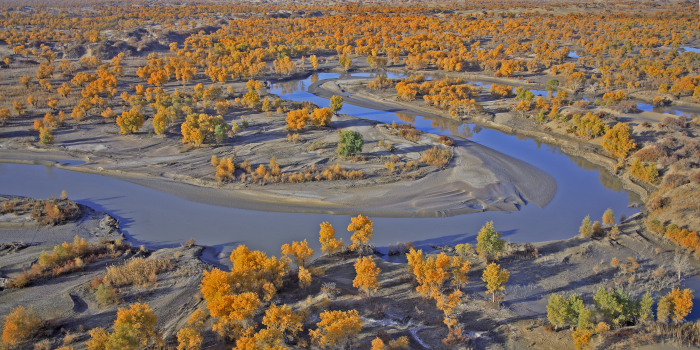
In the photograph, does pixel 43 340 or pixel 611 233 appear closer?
pixel 43 340

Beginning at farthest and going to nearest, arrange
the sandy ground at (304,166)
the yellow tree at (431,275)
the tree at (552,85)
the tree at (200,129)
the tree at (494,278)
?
1. the tree at (552,85)
2. the tree at (200,129)
3. the sandy ground at (304,166)
4. the yellow tree at (431,275)
5. the tree at (494,278)

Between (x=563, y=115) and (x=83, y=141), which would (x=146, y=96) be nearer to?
(x=83, y=141)

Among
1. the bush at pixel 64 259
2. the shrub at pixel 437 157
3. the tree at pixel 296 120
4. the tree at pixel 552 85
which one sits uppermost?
the tree at pixel 552 85

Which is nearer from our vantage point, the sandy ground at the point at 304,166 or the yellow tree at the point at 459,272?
the yellow tree at the point at 459,272

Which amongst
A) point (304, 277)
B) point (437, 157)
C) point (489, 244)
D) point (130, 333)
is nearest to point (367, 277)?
point (304, 277)

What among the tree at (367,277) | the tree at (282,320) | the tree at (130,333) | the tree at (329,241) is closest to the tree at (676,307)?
the tree at (367,277)

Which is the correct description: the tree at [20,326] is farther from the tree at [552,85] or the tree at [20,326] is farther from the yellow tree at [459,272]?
the tree at [552,85]

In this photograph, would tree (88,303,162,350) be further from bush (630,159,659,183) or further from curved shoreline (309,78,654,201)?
bush (630,159,659,183)

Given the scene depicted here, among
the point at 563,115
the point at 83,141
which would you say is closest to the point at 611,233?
the point at 563,115
